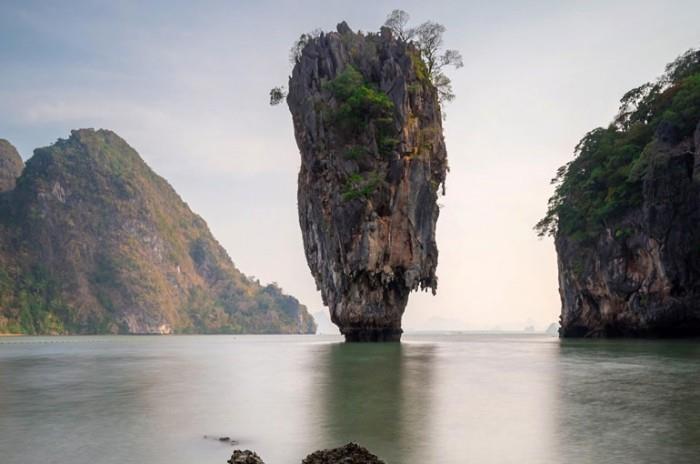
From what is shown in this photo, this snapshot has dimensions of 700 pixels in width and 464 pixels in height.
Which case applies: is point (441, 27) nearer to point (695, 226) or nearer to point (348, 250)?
point (348, 250)

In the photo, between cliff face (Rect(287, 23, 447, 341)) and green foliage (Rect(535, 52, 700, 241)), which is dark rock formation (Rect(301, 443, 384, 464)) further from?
green foliage (Rect(535, 52, 700, 241))

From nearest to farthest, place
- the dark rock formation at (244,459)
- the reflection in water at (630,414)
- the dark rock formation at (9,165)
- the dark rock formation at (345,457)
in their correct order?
the dark rock formation at (345,457) → the dark rock formation at (244,459) → the reflection in water at (630,414) → the dark rock formation at (9,165)

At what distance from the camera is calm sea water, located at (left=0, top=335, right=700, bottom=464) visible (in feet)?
27.2

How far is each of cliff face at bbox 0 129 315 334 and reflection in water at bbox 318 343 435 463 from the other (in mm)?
114492

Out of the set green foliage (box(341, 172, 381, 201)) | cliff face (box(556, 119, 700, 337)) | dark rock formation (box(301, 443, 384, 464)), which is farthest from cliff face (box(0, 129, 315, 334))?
dark rock formation (box(301, 443, 384, 464))

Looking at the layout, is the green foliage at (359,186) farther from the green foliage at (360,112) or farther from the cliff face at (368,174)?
the green foliage at (360,112)

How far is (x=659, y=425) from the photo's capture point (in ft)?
32.6

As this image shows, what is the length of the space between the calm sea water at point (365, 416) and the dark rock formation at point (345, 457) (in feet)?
3.46

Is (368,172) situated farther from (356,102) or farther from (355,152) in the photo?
(356,102)

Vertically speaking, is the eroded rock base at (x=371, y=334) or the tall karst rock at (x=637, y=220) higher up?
the tall karst rock at (x=637, y=220)

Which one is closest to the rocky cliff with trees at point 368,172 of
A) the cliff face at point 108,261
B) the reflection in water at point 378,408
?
the reflection in water at point 378,408

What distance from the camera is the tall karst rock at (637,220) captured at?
3703 cm

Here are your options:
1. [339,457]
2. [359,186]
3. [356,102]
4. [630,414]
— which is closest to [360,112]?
[356,102]

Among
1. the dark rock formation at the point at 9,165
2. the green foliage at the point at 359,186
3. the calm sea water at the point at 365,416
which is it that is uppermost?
the dark rock formation at the point at 9,165
